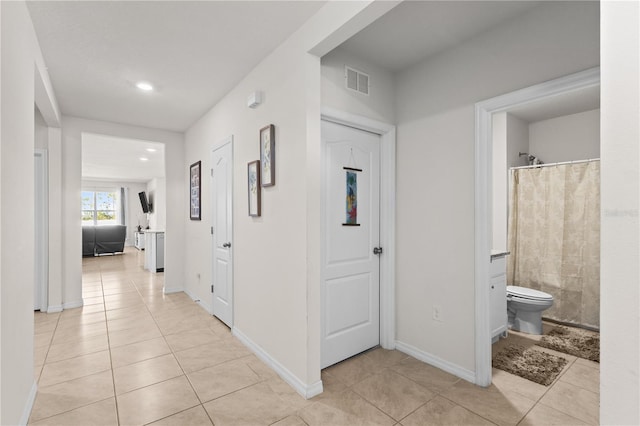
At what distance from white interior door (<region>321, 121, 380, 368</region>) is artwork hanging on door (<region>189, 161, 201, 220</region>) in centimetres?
246

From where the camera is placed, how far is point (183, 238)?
196 inches

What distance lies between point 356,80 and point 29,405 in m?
3.17

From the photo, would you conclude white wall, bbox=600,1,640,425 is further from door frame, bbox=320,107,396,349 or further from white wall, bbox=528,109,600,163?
white wall, bbox=528,109,600,163

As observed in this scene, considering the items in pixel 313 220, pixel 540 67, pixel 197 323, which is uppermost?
pixel 540 67

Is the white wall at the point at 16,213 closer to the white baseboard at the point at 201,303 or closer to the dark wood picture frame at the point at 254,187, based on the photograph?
the dark wood picture frame at the point at 254,187

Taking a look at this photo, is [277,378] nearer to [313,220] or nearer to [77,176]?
[313,220]

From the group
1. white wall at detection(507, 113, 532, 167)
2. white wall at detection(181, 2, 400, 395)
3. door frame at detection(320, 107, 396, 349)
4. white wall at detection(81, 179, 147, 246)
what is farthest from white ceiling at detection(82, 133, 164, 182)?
white wall at detection(507, 113, 532, 167)

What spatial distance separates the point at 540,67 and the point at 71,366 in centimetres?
406

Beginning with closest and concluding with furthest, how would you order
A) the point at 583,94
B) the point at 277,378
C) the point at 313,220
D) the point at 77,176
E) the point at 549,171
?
the point at 313,220, the point at 277,378, the point at 583,94, the point at 549,171, the point at 77,176

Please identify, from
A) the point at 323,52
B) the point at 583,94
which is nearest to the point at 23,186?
the point at 323,52

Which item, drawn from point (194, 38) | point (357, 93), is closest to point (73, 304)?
point (194, 38)

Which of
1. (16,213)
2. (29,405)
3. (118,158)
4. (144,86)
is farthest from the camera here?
(118,158)

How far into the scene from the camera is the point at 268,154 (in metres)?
2.53

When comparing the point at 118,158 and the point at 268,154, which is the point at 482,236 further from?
the point at 118,158
